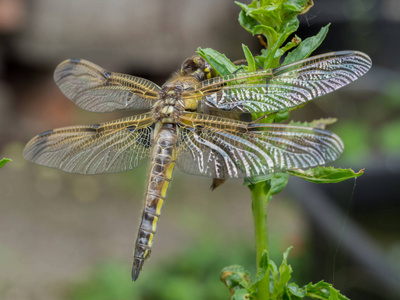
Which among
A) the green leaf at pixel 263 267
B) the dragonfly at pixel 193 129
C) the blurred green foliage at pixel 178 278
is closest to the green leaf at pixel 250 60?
the dragonfly at pixel 193 129

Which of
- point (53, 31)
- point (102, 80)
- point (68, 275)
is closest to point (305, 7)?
point (102, 80)

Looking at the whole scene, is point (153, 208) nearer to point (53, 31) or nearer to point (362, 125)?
point (362, 125)

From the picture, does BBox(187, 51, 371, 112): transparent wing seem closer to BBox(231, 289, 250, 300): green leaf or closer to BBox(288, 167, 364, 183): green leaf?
BBox(288, 167, 364, 183): green leaf

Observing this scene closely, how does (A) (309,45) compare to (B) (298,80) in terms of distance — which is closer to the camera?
(A) (309,45)

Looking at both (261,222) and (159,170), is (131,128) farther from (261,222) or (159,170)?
(261,222)

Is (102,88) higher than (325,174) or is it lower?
higher

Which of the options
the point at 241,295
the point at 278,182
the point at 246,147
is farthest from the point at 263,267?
Result: the point at 246,147
